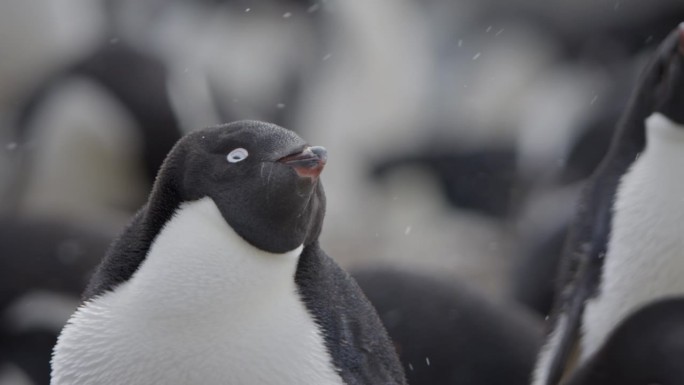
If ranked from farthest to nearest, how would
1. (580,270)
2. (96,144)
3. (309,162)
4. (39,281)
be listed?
(96,144) < (39,281) < (580,270) < (309,162)

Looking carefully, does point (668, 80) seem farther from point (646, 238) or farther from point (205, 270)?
point (205, 270)

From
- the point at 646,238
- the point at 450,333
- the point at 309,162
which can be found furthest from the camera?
the point at 450,333

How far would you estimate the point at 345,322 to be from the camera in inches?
73.7

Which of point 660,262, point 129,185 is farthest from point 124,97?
point 660,262

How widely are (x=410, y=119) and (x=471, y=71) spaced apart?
17.2 inches

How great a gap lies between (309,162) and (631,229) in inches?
32.7

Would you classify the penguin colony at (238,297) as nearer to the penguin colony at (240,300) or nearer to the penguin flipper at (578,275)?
the penguin colony at (240,300)

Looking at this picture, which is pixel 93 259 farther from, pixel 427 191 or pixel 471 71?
pixel 471 71

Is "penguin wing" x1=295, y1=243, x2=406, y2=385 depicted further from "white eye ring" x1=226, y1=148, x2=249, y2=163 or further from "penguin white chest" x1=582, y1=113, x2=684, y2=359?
"penguin white chest" x1=582, y1=113, x2=684, y2=359

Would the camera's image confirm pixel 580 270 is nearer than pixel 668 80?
No

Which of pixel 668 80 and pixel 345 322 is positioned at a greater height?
pixel 668 80

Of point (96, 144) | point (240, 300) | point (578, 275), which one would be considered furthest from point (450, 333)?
point (96, 144)

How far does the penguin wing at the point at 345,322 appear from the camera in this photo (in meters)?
1.83

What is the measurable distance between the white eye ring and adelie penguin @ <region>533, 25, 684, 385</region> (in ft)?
2.68
